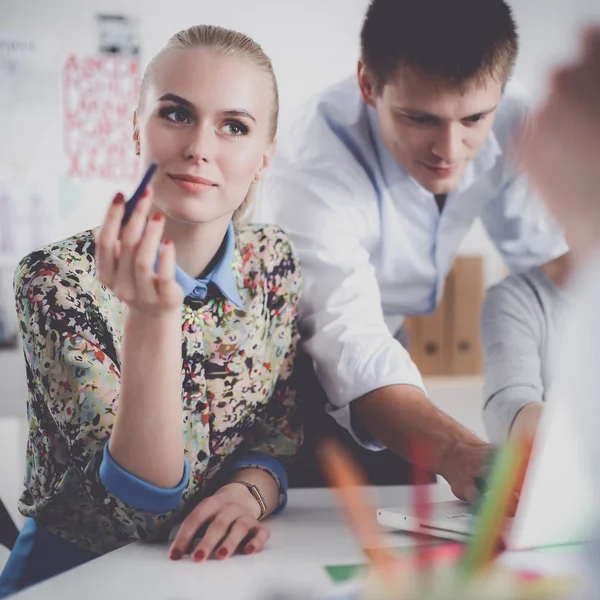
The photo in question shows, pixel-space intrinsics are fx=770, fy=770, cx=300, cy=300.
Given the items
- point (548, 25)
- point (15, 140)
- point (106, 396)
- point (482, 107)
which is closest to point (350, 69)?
point (548, 25)

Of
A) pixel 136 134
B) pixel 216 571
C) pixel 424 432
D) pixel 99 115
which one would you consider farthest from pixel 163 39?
pixel 216 571

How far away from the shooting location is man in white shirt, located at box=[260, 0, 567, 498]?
915 millimetres

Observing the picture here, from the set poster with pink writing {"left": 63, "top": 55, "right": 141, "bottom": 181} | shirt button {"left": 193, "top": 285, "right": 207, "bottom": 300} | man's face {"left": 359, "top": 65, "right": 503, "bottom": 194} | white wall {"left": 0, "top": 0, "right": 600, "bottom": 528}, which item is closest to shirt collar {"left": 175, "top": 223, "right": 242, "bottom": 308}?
shirt button {"left": 193, "top": 285, "right": 207, "bottom": 300}

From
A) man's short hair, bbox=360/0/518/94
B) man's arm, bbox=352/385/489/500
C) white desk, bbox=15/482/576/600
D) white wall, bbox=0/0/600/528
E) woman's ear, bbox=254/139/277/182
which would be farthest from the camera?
white wall, bbox=0/0/600/528

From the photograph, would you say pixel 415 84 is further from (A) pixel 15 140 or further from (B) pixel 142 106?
(A) pixel 15 140

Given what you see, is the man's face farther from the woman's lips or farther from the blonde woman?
the woman's lips

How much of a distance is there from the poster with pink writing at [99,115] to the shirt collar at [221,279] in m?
1.85

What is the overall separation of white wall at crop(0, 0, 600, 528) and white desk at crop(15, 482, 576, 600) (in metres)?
2.00

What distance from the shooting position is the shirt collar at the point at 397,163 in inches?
45.6

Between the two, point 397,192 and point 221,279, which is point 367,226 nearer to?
point 397,192

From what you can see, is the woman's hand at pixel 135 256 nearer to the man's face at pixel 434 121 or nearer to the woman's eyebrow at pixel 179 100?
the woman's eyebrow at pixel 179 100

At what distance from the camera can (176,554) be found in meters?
0.59

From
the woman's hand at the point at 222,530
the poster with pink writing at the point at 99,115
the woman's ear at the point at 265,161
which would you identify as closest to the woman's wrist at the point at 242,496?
the woman's hand at the point at 222,530

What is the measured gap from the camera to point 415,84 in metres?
1.00
